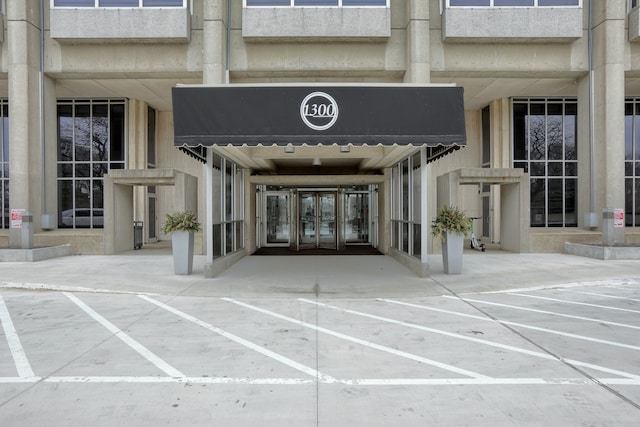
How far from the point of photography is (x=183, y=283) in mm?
9945

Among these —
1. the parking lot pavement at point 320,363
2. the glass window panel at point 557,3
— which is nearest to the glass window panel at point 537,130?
the glass window panel at point 557,3

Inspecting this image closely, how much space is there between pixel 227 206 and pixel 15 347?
25.9ft

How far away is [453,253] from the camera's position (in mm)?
11086

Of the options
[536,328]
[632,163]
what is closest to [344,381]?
[536,328]

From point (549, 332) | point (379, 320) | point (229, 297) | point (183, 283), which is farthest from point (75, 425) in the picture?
point (183, 283)

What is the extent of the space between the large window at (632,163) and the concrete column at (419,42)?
505 inches

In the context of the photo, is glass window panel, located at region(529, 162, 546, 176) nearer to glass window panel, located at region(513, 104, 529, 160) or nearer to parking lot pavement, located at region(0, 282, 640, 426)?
glass window panel, located at region(513, 104, 529, 160)

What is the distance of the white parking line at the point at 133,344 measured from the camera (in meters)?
4.57

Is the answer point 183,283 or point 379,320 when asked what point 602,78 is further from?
point 183,283

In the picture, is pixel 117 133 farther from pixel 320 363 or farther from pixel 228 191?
pixel 320 363

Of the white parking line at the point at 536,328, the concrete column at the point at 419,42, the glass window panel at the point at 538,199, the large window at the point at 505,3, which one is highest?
the large window at the point at 505,3

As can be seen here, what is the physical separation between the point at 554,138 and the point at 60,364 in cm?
2248

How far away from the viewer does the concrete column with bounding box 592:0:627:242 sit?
1543 cm

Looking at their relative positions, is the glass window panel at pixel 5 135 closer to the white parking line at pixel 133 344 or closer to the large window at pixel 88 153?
the large window at pixel 88 153
